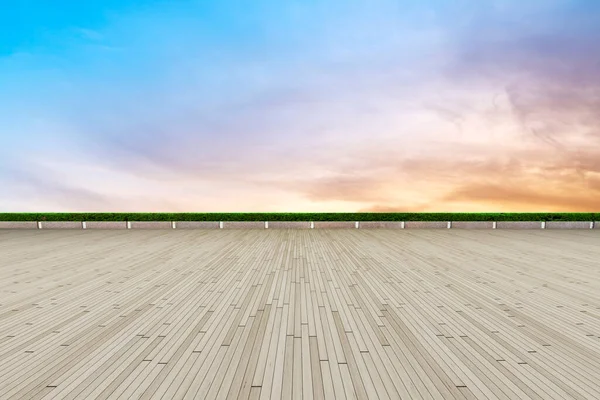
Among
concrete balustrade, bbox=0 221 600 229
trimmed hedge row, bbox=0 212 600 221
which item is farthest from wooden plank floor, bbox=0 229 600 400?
trimmed hedge row, bbox=0 212 600 221

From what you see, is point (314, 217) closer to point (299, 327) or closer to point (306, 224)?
point (306, 224)

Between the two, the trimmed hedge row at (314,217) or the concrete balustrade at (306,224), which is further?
the trimmed hedge row at (314,217)

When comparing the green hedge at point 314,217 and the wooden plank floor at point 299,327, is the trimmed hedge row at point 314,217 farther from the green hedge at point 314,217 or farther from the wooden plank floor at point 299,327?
the wooden plank floor at point 299,327

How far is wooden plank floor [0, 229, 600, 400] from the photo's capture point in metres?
3.14

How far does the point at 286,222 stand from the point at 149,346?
43.9 ft

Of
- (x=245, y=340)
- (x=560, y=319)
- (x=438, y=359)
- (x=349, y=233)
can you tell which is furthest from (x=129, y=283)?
(x=349, y=233)

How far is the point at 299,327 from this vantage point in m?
4.44

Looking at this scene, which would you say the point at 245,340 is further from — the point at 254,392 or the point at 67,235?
the point at 67,235

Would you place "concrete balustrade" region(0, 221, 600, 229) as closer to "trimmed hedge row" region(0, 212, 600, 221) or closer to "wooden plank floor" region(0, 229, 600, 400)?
"trimmed hedge row" region(0, 212, 600, 221)

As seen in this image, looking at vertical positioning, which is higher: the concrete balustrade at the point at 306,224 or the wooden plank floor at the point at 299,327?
the concrete balustrade at the point at 306,224

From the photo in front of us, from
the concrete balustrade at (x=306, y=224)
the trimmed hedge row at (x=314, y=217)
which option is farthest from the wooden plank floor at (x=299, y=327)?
the trimmed hedge row at (x=314, y=217)

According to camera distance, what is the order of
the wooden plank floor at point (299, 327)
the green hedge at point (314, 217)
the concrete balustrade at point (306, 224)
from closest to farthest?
the wooden plank floor at point (299, 327), the concrete balustrade at point (306, 224), the green hedge at point (314, 217)

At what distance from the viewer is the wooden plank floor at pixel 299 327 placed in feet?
10.3

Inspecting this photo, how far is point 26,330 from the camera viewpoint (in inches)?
175
